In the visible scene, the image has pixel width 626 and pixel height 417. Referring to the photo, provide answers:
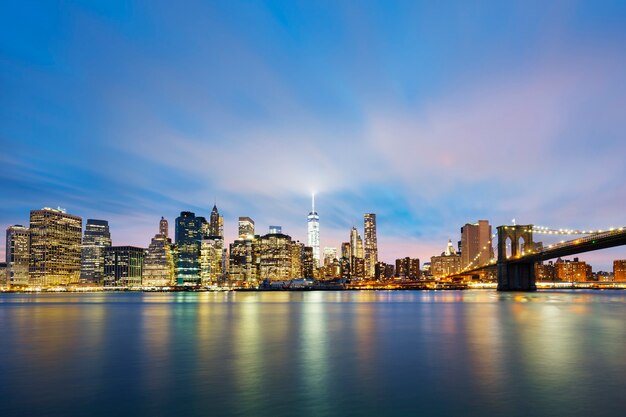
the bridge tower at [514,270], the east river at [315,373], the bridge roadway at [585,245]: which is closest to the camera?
the east river at [315,373]

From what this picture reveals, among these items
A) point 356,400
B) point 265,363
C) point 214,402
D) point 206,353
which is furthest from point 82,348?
point 356,400

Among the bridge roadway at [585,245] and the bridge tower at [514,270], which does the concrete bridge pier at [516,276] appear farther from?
the bridge roadway at [585,245]

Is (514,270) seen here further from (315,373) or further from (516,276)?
(315,373)

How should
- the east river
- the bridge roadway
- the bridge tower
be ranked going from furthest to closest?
the bridge tower
the bridge roadway
the east river

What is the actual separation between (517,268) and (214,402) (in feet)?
478

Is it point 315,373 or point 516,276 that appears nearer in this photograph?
point 315,373

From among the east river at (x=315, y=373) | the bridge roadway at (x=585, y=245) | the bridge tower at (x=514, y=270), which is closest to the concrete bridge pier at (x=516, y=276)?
the bridge tower at (x=514, y=270)

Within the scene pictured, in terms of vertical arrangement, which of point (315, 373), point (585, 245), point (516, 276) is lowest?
point (516, 276)

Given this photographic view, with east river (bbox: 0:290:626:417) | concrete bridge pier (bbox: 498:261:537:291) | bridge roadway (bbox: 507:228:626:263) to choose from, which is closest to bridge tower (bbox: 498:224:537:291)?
concrete bridge pier (bbox: 498:261:537:291)

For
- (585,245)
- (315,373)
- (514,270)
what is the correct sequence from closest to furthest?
(315,373)
(585,245)
(514,270)

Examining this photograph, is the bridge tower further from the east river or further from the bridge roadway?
the east river

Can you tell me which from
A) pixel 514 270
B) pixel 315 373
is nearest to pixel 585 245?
pixel 514 270

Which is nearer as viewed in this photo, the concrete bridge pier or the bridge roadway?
the bridge roadway

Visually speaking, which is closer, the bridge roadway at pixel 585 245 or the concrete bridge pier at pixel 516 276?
the bridge roadway at pixel 585 245
